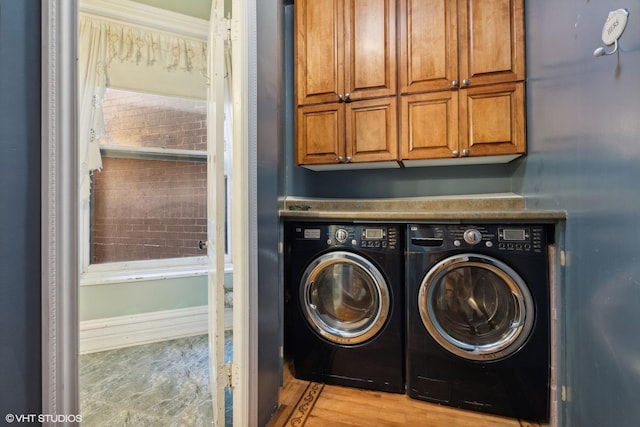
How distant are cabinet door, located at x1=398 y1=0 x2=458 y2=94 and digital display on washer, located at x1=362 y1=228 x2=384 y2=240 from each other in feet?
3.24

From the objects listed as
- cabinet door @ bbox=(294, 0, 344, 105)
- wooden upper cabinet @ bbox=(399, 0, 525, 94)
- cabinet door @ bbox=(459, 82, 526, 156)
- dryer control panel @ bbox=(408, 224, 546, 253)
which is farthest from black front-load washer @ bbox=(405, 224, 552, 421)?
cabinet door @ bbox=(294, 0, 344, 105)

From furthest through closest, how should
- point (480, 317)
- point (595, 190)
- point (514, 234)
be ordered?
point (480, 317) → point (514, 234) → point (595, 190)

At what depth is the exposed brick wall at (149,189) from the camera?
237 cm

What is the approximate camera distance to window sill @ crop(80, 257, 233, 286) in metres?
2.25

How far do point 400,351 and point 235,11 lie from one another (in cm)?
191

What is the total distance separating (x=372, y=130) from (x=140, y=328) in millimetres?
2345

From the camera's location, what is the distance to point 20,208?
23.5 inches

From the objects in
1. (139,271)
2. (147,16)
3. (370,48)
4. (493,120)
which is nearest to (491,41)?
(493,120)

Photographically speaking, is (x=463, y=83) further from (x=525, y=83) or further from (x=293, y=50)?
(x=293, y=50)

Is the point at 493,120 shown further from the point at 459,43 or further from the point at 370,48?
the point at 370,48

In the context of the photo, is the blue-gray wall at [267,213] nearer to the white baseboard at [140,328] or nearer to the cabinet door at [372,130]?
the cabinet door at [372,130]

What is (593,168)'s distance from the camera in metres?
1.09

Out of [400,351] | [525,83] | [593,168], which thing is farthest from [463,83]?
[400,351]

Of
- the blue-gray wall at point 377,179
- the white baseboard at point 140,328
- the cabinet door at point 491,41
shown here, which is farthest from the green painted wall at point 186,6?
the white baseboard at point 140,328
